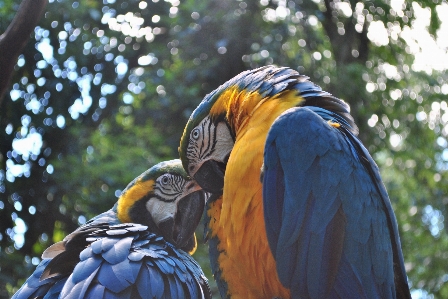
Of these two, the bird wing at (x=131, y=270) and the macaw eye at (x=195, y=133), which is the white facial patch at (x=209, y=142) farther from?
the bird wing at (x=131, y=270)

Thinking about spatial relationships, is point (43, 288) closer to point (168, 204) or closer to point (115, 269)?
point (115, 269)

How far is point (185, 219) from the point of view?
224cm

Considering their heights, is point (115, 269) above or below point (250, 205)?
below

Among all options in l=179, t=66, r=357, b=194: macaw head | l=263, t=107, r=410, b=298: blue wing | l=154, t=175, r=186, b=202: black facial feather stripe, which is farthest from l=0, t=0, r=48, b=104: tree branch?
l=154, t=175, r=186, b=202: black facial feather stripe

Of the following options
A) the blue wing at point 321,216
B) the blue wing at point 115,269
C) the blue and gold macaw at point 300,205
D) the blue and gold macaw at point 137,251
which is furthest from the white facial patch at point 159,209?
the blue wing at point 321,216

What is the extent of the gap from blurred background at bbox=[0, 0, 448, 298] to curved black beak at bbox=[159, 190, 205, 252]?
110 centimetres

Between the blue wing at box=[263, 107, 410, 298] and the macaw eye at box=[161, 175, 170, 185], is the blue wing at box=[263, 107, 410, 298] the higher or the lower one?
the higher one

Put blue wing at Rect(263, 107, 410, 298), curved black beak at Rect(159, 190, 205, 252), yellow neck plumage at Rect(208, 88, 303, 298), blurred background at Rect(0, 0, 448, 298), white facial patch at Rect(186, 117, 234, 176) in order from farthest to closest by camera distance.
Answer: blurred background at Rect(0, 0, 448, 298) < curved black beak at Rect(159, 190, 205, 252) < white facial patch at Rect(186, 117, 234, 176) < yellow neck plumage at Rect(208, 88, 303, 298) < blue wing at Rect(263, 107, 410, 298)

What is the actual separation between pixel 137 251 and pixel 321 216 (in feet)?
2.34

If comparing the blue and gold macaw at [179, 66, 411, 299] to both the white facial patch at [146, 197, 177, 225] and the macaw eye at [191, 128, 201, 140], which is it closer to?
the macaw eye at [191, 128, 201, 140]

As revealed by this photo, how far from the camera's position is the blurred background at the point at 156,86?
3.20 meters

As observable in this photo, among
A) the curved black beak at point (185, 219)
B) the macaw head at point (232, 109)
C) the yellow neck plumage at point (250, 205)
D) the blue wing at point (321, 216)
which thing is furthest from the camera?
the curved black beak at point (185, 219)

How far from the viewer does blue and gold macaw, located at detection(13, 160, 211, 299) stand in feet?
5.76

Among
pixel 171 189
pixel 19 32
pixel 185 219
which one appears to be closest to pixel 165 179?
pixel 171 189
